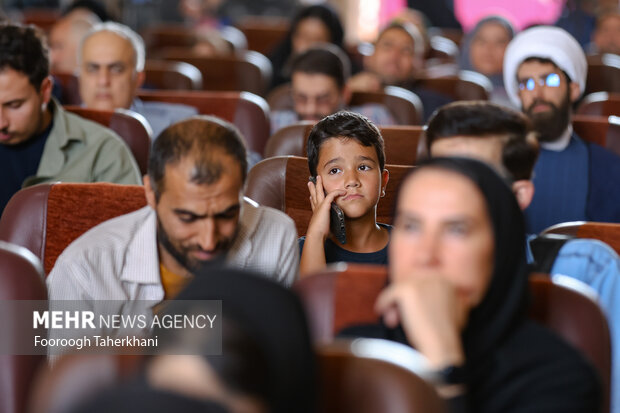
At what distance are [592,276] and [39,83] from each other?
174 cm

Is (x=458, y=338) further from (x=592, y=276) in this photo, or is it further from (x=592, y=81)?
(x=592, y=81)

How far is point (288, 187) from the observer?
250 cm

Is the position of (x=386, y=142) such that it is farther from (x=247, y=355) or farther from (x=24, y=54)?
(x=247, y=355)

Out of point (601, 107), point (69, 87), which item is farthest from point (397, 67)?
point (69, 87)

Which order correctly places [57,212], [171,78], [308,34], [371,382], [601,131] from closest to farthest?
1. [371,382]
2. [57,212]
3. [601,131]
4. [171,78]
5. [308,34]

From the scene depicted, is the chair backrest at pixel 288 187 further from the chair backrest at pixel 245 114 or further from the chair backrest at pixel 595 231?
the chair backrest at pixel 245 114

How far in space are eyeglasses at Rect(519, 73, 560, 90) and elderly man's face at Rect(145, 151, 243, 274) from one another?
1684 millimetres

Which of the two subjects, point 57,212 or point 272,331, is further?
point 57,212

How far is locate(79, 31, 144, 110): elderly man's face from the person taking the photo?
3621 mm

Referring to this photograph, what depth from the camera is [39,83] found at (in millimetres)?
2859

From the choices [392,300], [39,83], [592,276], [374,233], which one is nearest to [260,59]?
[39,83]

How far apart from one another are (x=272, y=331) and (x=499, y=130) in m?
1.12

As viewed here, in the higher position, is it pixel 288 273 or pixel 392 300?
pixel 392 300

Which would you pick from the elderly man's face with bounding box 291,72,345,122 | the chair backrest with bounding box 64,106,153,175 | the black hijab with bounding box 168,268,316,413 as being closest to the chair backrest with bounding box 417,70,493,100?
the elderly man's face with bounding box 291,72,345,122
